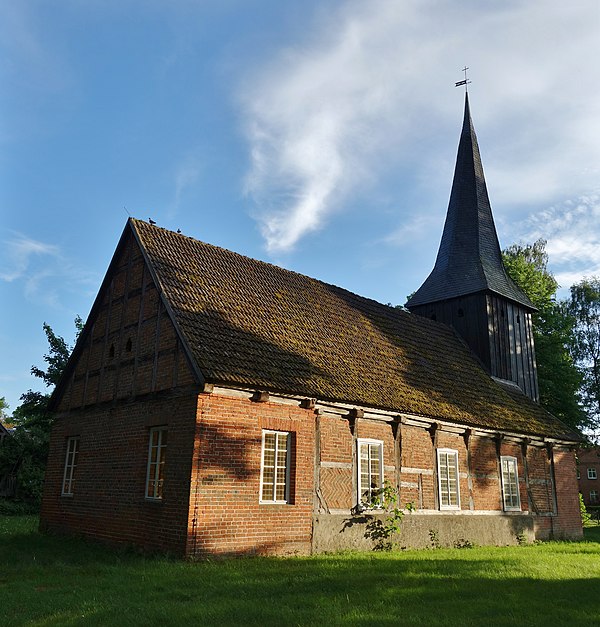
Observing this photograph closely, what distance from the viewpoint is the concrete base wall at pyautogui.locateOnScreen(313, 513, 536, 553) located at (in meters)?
13.0

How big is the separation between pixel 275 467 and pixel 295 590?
13.7ft

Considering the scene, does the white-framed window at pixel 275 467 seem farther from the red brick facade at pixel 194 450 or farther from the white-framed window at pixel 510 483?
the white-framed window at pixel 510 483

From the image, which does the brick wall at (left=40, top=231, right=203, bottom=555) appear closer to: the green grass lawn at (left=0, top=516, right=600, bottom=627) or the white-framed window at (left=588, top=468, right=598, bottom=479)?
the green grass lawn at (left=0, top=516, right=600, bottom=627)

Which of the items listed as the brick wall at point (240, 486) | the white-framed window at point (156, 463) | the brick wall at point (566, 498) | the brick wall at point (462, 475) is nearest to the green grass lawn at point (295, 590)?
the brick wall at point (240, 486)

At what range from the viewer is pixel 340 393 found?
1387 cm

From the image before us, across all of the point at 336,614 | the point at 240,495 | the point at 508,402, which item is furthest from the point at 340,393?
the point at 508,402

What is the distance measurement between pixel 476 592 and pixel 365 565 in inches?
104

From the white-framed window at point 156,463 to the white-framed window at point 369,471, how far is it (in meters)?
4.61

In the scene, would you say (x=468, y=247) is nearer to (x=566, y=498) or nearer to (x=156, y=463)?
(x=566, y=498)

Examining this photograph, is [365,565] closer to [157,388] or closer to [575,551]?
[157,388]

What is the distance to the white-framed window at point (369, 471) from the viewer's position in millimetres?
14070

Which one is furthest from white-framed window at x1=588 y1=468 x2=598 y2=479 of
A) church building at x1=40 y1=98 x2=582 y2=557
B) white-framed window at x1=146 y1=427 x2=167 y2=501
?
white-framed window at x1=146 y1=427 x2=167 y2=501

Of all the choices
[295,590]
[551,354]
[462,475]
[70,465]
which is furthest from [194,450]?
[551,354]

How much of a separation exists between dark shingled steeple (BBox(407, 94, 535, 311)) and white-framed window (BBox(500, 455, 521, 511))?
691 cm
